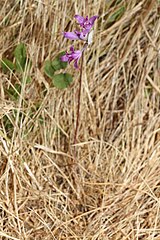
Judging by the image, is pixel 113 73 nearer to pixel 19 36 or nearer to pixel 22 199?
pixel 19 36

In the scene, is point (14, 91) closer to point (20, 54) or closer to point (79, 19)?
point (20, 54)

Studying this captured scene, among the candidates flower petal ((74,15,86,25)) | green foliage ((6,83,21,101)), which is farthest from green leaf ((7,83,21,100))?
flower petal ((74,15,86,25))

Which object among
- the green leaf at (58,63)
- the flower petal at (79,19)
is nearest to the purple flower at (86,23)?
the flower petal at (79,19)

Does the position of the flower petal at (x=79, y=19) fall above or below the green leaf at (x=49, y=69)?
above

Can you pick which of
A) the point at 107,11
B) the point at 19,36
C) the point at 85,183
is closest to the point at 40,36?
the point at 19,36

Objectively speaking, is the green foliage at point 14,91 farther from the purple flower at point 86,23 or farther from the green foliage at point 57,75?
the purple flower at point 86,23

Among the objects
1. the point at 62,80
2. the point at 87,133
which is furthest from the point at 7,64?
the point at 87,133
